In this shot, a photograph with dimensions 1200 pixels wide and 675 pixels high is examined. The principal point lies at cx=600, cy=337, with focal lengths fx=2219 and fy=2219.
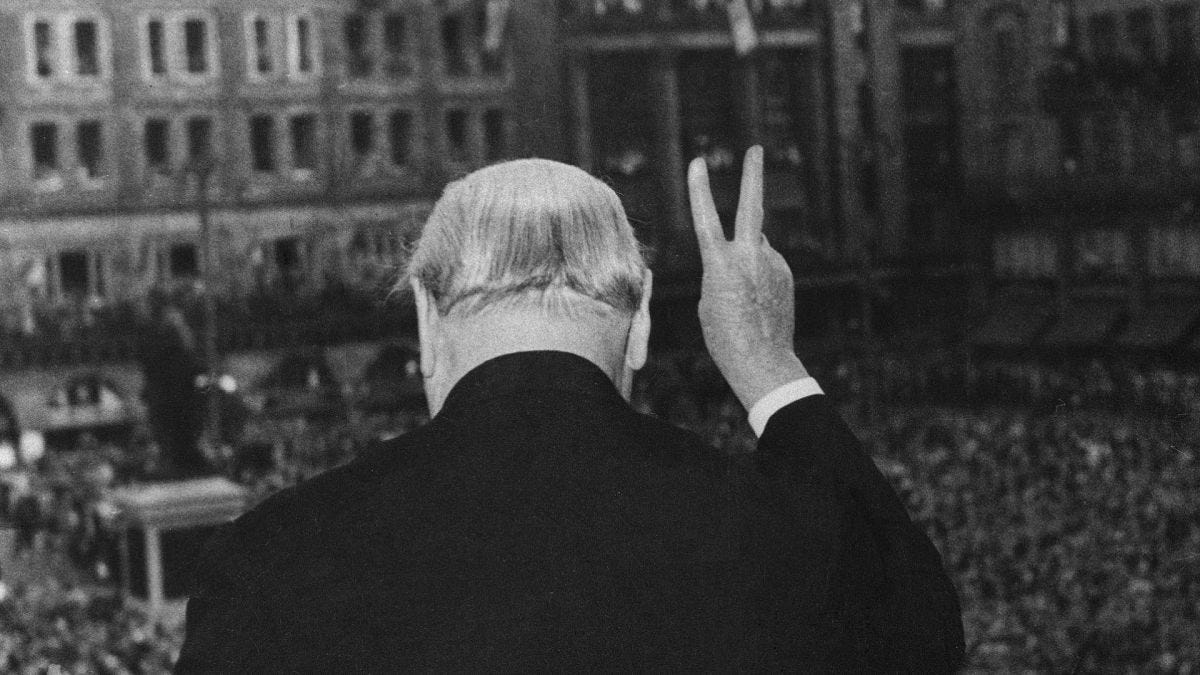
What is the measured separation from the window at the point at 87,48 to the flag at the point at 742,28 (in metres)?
15.3

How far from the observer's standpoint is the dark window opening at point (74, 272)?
38.1 m

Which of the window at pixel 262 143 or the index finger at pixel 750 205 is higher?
the index finger at pixel 750 205

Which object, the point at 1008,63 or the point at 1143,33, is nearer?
the point at 1143,33

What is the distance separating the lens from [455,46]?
44.1 meters

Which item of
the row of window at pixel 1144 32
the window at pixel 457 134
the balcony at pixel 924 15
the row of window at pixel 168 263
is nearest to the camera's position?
the row of window at pixel 168 263

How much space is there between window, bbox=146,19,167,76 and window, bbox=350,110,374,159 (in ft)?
13.8

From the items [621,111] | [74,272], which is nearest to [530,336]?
[74,272]

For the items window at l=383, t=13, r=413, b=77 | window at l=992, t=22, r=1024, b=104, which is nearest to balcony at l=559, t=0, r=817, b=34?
window at l=992, t=22, r=1024, b=104

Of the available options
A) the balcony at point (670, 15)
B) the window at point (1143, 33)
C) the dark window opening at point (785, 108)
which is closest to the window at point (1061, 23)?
the window at point (1143, 33)

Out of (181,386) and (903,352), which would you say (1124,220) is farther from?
(181,386)

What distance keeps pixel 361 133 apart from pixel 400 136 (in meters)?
0.87

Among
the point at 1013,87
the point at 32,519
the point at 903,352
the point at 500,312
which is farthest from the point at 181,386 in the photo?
the point at 1013,87

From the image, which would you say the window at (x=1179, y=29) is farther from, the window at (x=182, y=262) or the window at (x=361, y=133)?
the window at (x=182, y=262)

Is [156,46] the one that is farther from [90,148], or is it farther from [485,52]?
[485,52]
